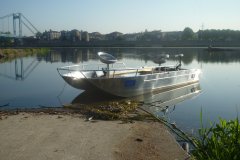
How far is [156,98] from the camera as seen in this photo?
1016 centimetres

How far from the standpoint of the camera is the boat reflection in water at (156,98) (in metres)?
8.59

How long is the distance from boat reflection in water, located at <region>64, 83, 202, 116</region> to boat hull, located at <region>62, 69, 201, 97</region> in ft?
0.95

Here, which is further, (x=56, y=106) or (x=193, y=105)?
(x=193, y=105)

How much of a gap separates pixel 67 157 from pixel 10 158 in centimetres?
100

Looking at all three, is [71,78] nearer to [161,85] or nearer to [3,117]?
[3,117]

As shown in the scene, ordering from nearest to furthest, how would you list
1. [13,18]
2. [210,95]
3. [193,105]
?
[193,105] → [210,95] → [13,18]

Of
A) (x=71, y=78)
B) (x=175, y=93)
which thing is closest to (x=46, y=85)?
(x=71, y=78)

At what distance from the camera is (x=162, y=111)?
802 centimetres

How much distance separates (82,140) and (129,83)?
16.4ft

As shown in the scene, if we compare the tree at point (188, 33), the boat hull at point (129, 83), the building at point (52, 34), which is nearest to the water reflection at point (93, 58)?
the boat hull at point (129, 83)

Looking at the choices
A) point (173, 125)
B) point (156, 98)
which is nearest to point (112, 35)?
point (156, 98)

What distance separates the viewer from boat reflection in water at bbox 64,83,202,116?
8.59 m

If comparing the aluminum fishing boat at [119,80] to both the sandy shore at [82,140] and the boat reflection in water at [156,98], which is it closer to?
the boat reflection in water at [156,98]

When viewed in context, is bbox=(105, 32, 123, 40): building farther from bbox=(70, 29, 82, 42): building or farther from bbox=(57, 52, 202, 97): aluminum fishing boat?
bbox=(57, 52, 202, 97): aluminum fishing boat
